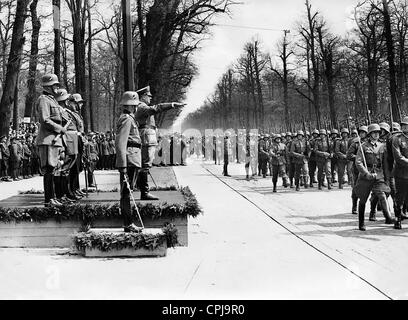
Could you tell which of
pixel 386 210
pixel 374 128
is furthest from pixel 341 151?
pixel 386 210

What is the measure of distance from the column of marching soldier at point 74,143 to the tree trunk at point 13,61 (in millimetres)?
11366

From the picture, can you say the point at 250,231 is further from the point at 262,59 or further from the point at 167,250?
the point at 262,59

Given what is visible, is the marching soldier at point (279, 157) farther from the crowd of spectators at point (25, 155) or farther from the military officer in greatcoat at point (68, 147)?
the military officer in greatcoat at point (68, 147)

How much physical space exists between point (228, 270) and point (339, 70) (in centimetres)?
3000

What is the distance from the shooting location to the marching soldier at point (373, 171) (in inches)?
372

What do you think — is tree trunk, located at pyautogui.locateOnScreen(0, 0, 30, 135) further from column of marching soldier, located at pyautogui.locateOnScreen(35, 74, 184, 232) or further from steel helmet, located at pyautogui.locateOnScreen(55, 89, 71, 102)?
steel helmet, located at pyautogui.locateOnScreen(55, 89, 71, 102)

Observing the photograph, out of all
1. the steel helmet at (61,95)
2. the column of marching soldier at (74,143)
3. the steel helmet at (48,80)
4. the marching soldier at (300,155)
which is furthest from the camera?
the marching soldier at (300,155)

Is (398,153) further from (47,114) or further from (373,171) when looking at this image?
(47,114)

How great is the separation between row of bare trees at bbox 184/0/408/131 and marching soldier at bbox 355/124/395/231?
6.54 meters

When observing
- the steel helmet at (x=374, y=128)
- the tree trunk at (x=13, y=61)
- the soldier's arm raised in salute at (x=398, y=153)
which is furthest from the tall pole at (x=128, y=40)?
the tree trunk at (x=13, y=61)

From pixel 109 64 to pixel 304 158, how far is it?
33839 mm

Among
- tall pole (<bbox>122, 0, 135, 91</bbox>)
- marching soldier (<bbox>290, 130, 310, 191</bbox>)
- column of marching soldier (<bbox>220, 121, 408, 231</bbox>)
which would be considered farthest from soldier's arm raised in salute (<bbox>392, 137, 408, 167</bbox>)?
marching soldier (<bbox>290, 130, 310, 191</bbox>)
